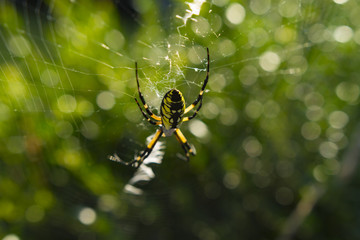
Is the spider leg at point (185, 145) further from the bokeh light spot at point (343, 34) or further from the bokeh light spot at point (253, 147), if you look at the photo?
the bokeh light spot at point (343, 34)

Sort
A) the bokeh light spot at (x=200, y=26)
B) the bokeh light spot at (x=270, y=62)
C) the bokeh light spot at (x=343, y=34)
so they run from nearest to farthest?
the bokeh light spot at (x=200, y=26), the bokeh light spot at (x=270, y=62), the bokeh light spot at (x=343, y=34)

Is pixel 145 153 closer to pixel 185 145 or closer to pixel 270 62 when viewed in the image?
pixel 185 145

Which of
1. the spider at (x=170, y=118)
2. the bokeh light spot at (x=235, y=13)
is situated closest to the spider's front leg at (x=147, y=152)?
the spider at (x=170, y=118)

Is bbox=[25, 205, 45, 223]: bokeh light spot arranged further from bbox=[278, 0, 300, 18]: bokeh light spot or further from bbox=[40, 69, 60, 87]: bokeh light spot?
bbox=[278, 0, 300, 18]: bokeh light spot

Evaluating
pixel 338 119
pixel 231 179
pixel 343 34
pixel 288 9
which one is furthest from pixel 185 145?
pixel 343 34

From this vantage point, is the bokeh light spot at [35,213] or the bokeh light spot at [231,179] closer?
the bokeh light spot at [35,213]

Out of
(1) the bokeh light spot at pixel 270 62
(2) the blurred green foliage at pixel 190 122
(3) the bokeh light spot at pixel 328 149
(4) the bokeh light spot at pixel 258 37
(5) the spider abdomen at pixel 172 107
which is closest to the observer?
(5) the spider abdomen at pixel 172 107

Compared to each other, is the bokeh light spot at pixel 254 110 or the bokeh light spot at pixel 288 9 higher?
the bokeh light spot at pixel 288 9
